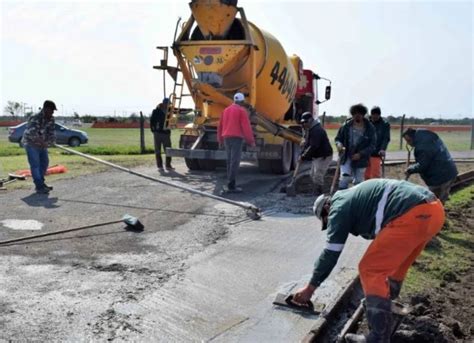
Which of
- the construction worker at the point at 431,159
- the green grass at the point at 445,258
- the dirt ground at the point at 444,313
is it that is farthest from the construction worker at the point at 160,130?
the dirt ground at the point at 444,313

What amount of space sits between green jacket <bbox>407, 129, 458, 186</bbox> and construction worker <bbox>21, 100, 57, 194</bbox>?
6.38 metres

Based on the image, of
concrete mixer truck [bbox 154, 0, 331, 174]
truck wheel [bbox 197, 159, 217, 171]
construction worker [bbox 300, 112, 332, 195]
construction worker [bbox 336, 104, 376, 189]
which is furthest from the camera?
truck wheel [bbox 197, 159, 217, 171]

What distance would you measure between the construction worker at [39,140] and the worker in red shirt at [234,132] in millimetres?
3172

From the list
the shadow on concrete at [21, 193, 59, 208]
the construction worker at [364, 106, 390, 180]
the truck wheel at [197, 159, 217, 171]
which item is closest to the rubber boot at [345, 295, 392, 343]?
the construction worker at [364, 106, 390, 180]

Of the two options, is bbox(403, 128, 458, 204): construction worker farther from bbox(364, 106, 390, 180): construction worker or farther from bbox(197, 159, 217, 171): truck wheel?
bbox(197, 159, 217, 171): truck wheel

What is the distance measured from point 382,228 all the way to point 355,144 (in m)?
4.88

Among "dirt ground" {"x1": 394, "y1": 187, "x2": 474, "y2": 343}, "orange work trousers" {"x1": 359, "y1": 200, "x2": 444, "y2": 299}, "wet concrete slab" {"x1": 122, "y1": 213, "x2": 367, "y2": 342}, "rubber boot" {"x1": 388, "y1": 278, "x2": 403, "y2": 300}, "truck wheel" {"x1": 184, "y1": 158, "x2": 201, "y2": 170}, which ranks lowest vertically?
"dirt ground" {"x1": 394, "y1": 187, "x2": 474, "y2": 343}

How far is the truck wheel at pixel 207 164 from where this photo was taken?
13961 millimetres

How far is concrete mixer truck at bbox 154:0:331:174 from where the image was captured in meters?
11.9

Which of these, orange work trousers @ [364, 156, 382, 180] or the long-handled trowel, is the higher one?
orange work trousers @ [364, 156, 382, 180]

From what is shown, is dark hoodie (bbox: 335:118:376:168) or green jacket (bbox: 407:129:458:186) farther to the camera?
dark hoodie (bbox: 335:118:376:168)

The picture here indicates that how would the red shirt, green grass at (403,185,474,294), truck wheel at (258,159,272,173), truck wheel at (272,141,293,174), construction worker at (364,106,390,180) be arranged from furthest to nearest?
truck wheel at (258,159,272,173)
truck wheel at (272,141,293,174)
the red shirt
construction worker at (364,106,390,180)
green grass at (403,185,474,294)

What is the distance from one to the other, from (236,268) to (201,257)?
54 cm

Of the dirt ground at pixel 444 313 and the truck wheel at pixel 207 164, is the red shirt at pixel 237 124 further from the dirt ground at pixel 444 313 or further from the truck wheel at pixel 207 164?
the dirt ground at pixel 444 313
